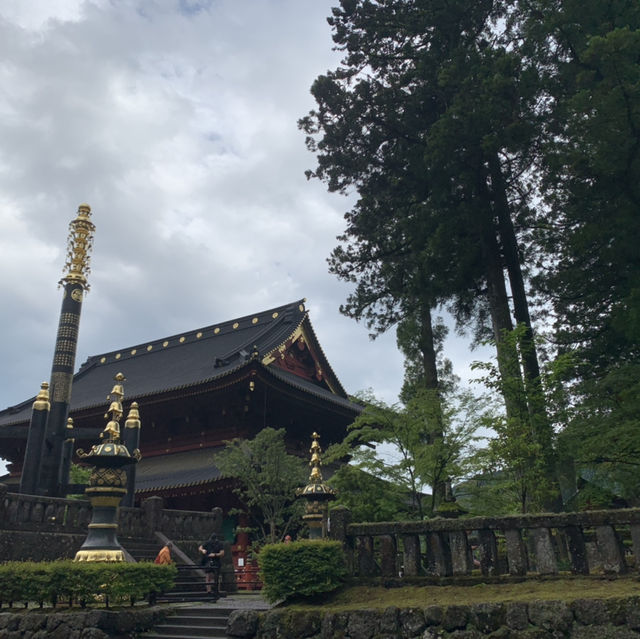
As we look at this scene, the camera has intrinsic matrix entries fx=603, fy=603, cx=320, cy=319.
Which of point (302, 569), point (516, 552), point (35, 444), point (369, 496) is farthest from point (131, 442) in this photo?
point (516, 552)

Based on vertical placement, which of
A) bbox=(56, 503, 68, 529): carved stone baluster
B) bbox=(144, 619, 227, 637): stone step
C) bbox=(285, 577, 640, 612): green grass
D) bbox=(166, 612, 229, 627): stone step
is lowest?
bbox=(144, 619, 227, 637): stone step

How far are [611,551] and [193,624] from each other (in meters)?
6.52

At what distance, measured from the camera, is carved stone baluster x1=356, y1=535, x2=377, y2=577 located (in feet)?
30.7

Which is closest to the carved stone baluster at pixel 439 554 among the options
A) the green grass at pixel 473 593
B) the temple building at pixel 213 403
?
the green grass at pixel 473 593

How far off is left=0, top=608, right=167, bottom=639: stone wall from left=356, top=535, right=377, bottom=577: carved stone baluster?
11.7 ft

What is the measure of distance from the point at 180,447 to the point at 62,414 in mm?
8782

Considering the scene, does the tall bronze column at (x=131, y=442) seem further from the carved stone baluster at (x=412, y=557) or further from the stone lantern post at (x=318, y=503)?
the carved stone baluster at (x=412, y=557)

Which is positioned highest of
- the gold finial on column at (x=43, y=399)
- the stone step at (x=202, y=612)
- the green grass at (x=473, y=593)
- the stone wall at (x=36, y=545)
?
the gold finial on column at (x=43, y=399)

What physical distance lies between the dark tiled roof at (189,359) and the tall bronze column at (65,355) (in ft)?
20.1

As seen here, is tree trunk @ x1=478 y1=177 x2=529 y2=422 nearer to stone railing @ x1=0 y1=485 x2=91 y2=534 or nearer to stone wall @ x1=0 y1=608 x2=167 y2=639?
stone wall @ x1=0 y1=608 x2=167 y2=639

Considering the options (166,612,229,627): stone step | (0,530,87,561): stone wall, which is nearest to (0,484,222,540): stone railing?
(0,530,87,561): stone wall

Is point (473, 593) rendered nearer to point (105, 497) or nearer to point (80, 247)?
point (105, 497)

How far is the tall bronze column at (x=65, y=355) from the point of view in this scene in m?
16.8

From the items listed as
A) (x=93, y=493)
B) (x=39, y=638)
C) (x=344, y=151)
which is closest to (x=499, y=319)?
(x=344, y=151)
